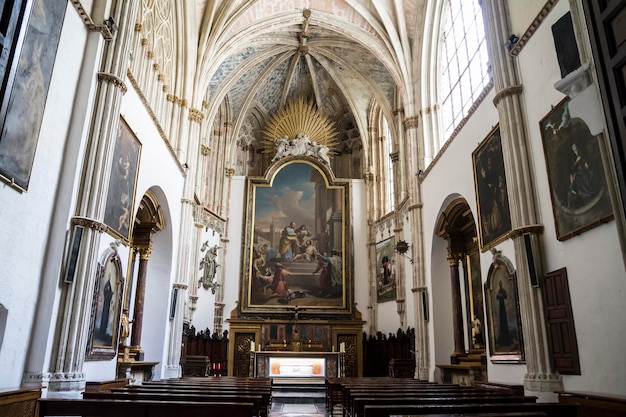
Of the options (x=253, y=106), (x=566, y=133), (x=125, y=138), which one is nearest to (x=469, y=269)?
(x=566, y=133)

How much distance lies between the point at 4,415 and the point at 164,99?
10.6 metres

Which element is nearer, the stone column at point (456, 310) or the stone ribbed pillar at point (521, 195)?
the stone ribbed pillar at point (521, 195)

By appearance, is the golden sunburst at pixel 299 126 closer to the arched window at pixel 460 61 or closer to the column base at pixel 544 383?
the arched window at pixel 460 61

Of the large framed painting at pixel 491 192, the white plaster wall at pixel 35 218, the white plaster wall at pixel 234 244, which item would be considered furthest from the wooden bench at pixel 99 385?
the white plaster wall at pixel 234 244

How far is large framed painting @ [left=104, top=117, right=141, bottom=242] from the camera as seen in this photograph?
9516 mm

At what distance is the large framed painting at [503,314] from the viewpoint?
354 inches

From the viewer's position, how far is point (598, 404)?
5832 mm

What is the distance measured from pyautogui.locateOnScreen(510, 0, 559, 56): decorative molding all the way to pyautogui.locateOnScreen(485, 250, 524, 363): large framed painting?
375 centimetres

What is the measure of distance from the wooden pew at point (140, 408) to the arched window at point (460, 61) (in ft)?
30.6

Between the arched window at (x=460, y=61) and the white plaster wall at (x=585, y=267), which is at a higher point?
the arched window at (x=460, y=61)

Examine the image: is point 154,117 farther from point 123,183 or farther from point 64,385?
point 64,385

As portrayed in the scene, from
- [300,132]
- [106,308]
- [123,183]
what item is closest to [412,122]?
[300,132]

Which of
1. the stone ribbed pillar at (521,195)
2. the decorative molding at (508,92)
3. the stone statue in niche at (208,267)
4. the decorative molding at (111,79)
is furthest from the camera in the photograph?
the stone statue in niche at (208,267)

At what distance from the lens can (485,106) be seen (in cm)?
1034
